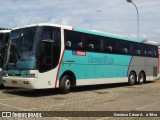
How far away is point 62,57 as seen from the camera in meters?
15.4

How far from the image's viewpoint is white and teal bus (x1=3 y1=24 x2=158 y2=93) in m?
14.2

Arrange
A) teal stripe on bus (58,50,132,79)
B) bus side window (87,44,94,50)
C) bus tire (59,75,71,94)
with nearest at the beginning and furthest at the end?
1. bus tire (59,75,71,94)
2. teal stripe on bus (58,50,132,79)
3. bus side window (87,44,94,50)

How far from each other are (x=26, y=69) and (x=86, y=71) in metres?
4.21

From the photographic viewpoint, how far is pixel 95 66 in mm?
18281

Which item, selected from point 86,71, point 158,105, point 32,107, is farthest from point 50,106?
point 86,71

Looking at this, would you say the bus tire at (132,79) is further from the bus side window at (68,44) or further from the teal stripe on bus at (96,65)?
the bus side window at (68,44)

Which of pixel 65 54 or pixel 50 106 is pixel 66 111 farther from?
pixel 65 54

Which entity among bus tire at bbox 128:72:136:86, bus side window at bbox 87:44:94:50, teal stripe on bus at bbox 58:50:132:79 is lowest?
bus tire at bbox 128:72:136:86

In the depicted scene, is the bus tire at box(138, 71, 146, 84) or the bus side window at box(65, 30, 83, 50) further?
the bus tire at box(138, 71, 146, 84)

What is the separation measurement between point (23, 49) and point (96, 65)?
16.9 feet

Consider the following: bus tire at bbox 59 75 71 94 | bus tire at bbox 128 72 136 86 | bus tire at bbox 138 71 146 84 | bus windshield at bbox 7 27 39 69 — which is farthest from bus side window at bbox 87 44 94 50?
bus tire at bbox 138 71 146 84

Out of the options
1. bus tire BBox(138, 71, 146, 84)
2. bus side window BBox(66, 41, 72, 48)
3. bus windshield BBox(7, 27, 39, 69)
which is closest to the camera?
bus windshield BBox(7, 27, 39, 69)

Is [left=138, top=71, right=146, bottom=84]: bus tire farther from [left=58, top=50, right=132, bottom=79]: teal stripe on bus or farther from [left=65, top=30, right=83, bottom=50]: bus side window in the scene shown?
[left=65, top=30, right=83, bottom=50]: bus side window

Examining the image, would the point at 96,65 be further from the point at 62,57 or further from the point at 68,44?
the point at 62,57
